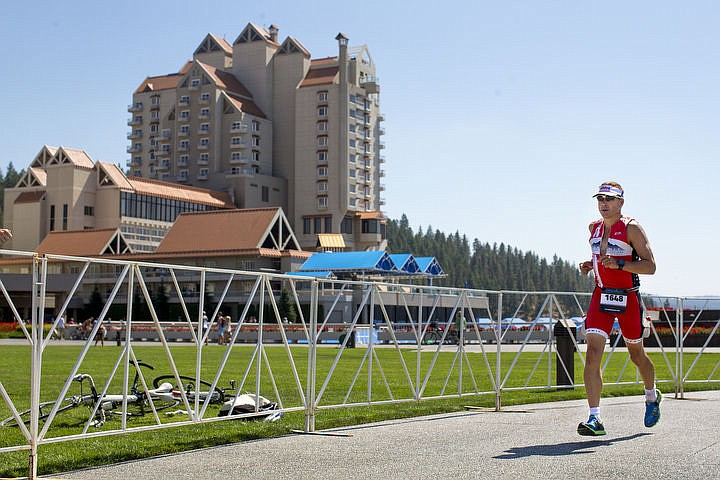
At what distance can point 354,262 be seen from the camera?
7756 cm

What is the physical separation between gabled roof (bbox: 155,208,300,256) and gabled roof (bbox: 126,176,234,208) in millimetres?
7878

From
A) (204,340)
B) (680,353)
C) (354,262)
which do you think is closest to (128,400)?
(204,340)

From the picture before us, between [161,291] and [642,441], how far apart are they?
5890 mm

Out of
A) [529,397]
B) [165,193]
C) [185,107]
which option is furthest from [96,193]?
[529,397]

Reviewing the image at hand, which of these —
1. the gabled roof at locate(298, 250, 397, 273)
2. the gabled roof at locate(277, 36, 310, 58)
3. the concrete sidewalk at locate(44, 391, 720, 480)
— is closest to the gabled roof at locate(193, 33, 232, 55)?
the gabled roof at locate(277, 36, 310, 58)

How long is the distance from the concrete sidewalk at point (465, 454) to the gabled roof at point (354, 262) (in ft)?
218

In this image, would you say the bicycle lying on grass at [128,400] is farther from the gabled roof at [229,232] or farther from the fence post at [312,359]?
the gabled roof at [229,232]

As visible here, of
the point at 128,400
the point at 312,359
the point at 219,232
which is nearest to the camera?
the point at 128,400

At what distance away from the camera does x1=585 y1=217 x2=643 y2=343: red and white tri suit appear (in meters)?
8.80

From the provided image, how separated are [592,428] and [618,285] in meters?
1.34

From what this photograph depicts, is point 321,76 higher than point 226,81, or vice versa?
point 321,76

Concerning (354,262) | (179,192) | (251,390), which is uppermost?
(179,192)

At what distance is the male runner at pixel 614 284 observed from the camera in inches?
341

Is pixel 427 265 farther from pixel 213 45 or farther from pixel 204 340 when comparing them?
pixel 204 340
